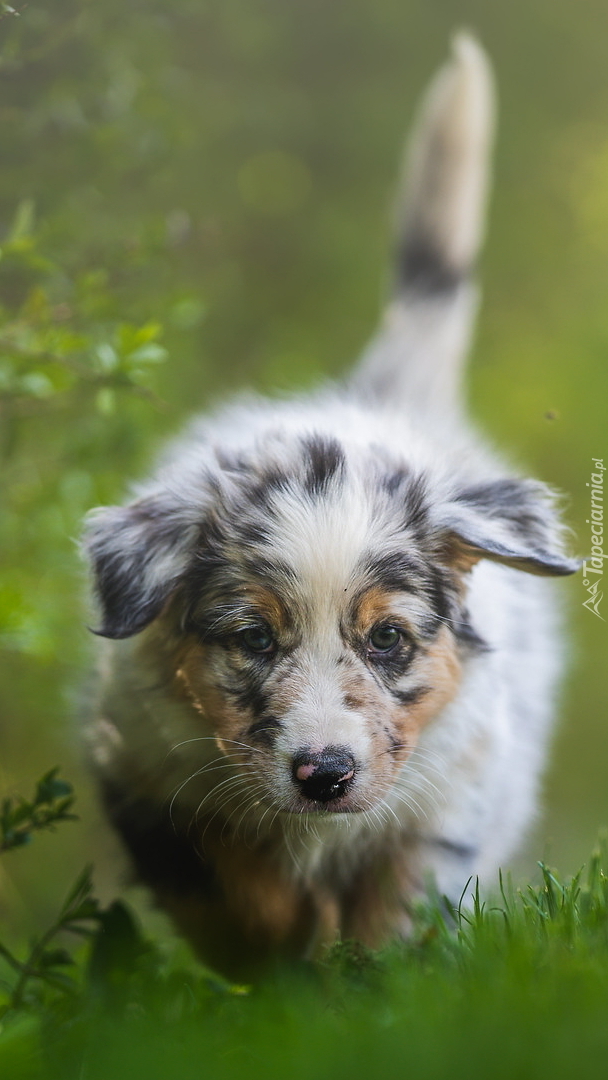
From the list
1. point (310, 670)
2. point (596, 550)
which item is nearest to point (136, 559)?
point (310, 670)

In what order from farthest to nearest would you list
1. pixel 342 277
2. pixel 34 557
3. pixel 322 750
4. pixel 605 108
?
pixel 342 277 → pixel 605 108 → pixel 34 557 → pixel 322 750

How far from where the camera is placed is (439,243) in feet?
11.8

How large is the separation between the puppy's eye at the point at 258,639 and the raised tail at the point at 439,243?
4.52ft

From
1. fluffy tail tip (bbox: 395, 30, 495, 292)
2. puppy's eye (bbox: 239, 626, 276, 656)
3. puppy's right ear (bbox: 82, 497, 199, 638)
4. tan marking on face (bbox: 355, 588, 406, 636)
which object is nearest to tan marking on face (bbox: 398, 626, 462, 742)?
tan marking on face (bbox: 355, 588, 406, 636)

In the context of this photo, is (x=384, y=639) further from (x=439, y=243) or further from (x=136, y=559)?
(x=439, y=243)

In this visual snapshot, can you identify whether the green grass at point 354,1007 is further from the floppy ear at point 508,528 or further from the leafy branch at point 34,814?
the floppy ear at point 508,528

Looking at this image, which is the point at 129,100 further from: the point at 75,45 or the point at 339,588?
the point at 339,588

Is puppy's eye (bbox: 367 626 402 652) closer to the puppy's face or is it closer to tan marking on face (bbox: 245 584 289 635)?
the puppy's face

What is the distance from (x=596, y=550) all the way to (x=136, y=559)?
116 cm

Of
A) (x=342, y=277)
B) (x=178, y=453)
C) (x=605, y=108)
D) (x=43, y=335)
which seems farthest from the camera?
(x=342, y=277)

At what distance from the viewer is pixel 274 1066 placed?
1357 millimetres

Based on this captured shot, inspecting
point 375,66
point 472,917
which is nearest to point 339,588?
point 472,917

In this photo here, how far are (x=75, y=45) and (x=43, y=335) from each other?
1.03 metres

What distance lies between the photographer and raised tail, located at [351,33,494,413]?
3.41 metres
